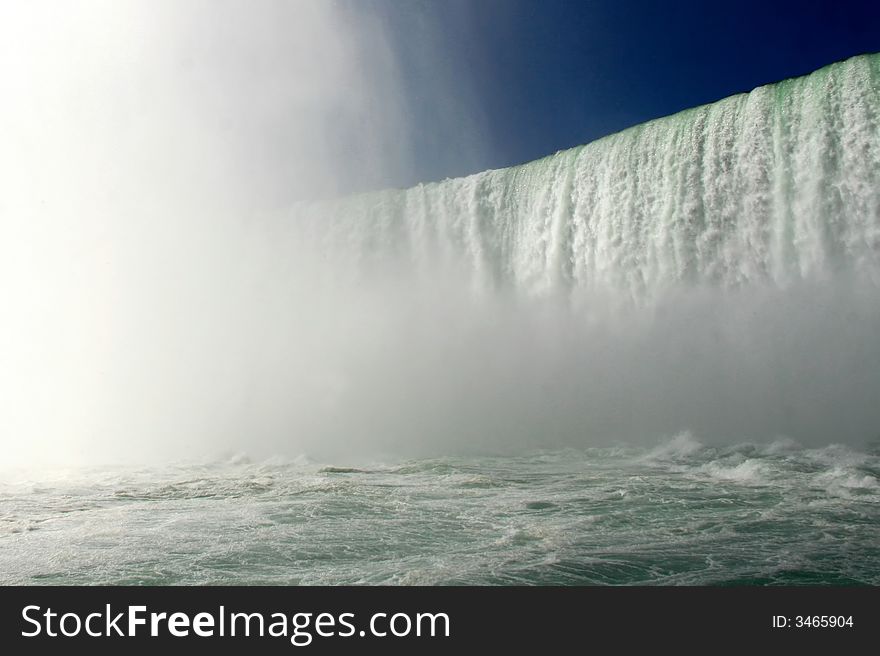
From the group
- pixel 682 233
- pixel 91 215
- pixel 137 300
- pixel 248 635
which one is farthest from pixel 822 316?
pixel 91 215

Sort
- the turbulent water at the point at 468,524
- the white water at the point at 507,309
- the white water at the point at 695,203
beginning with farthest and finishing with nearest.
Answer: the white water at the point at 507,309, the white water at the point at 695,203, the turbulent water at the point at 468,524

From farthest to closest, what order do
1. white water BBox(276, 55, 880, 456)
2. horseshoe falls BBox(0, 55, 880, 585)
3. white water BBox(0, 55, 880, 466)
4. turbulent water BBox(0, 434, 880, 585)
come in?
white water BBox(0, 55, 880, 466) → white water BBox(276, 55, 880, 456) → horseshoe falls BBox(0, 55, 880, 585) → turbulent water BBox(0, 434, 880, 585)

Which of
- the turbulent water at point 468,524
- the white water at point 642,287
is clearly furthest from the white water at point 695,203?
the turbulent water at point 468,524

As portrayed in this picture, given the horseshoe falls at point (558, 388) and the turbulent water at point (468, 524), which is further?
the horseshoe falls at point (558, 388)

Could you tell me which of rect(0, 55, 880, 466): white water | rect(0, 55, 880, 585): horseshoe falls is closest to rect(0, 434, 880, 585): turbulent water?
rect(0, 55, 880, 585): horseshoe falls

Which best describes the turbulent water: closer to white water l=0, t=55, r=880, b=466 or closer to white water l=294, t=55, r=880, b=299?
white water l=0, t=55, r=880, b=466

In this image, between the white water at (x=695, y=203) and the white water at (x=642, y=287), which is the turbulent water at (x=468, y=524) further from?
the white water at (x=695, y=203)

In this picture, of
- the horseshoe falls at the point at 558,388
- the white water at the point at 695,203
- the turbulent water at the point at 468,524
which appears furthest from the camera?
the white water at the point at 695,203

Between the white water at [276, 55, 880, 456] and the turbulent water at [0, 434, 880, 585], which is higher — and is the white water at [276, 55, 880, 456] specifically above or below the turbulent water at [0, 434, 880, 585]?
above
